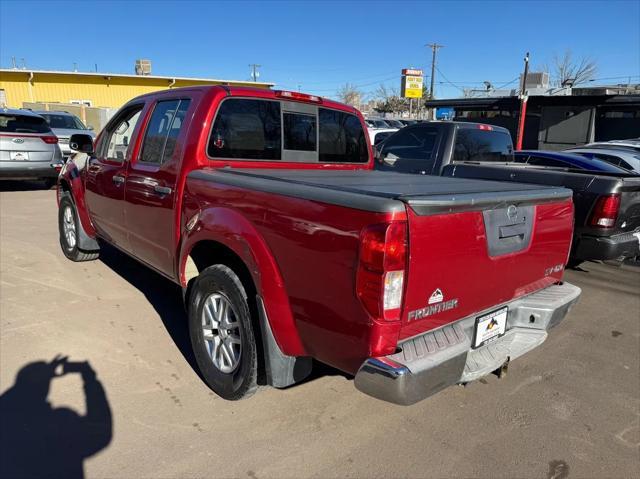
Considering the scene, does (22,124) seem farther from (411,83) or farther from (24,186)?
(411,83)

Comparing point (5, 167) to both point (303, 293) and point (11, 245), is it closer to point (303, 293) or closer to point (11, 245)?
point (11, 245)

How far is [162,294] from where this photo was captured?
5113 mm

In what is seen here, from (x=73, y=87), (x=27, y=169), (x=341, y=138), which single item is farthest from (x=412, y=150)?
(x=73, y=87)

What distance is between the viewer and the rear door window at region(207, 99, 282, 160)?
359cm

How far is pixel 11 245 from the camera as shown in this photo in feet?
22.1

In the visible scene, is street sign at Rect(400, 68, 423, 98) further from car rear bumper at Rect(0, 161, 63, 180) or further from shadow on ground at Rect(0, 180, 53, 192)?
car rear bumper at Rect(0, 161, 63, 180)

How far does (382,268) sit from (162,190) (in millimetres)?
2135

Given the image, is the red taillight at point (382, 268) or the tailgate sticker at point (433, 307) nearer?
the red taillight at point (382, 268)

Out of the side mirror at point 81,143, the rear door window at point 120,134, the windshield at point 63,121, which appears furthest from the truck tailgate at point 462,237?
the windshield at point 63,121

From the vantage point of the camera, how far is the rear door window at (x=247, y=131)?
3.59 metres

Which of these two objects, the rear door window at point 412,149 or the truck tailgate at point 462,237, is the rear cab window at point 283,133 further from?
the rear door window at point 412,149

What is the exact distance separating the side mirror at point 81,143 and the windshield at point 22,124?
22.7 ft

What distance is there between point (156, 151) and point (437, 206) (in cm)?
250

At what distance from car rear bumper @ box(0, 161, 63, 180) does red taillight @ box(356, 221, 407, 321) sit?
35.5 feet
